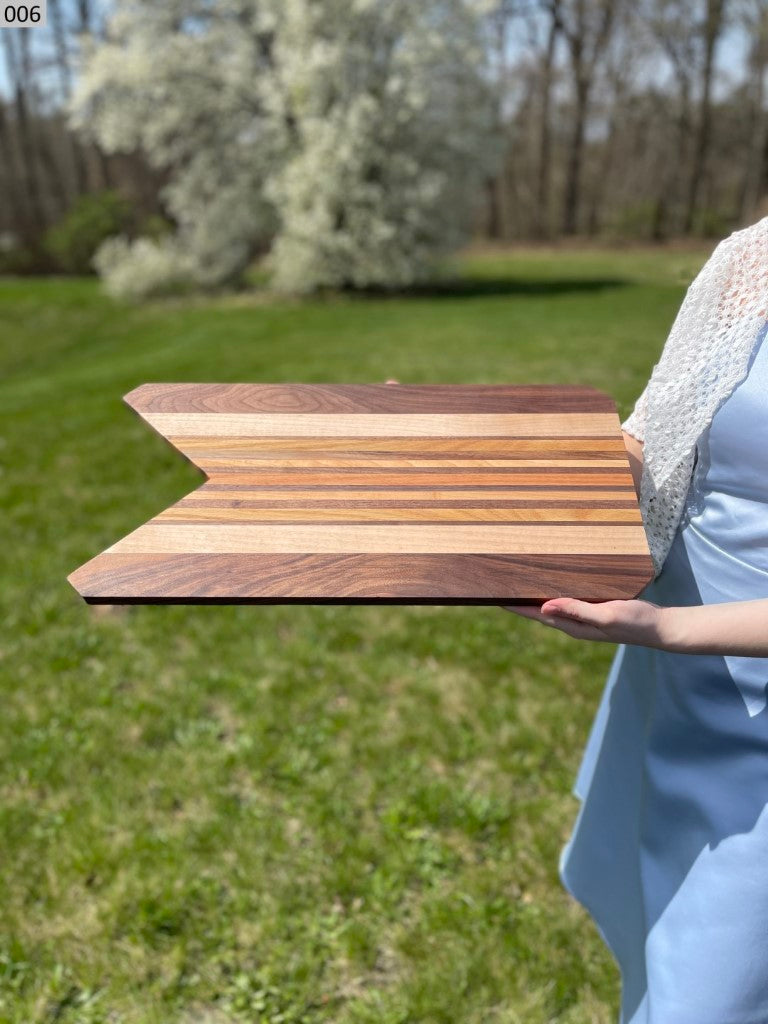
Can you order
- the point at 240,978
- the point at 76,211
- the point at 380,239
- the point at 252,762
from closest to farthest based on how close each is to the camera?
the point at 240,978
the point at 252,762
the point at 380,239
the point at 76,211

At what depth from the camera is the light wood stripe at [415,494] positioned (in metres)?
1.40

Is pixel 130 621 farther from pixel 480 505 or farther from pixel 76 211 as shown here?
pixel 76 211

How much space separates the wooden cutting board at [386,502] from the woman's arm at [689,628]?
Answer: 0.08m

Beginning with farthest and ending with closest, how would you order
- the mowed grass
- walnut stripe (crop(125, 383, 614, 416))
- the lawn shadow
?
the lawn shadow → the mowed grass → walnut stripe (crop(125, 383, 614, 416))

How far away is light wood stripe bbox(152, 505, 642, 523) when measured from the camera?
1355 millimetres

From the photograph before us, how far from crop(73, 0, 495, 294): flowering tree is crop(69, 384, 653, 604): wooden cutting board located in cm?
1505

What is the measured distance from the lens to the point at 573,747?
136 inches

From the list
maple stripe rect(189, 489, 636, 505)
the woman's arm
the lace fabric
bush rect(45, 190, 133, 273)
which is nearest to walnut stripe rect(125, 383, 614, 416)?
the lace fabric

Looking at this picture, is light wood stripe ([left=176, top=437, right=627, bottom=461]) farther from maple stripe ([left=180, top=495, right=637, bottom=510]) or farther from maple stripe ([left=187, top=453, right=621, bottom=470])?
maple stripe ([left=180, top=495, right=637, bottom=510])

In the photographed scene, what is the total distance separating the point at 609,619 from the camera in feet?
4.20

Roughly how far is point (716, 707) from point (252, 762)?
2.22m


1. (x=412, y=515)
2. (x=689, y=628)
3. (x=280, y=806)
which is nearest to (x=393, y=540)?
(x=412, y=515)

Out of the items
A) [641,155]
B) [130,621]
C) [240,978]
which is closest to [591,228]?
A: [641,155]

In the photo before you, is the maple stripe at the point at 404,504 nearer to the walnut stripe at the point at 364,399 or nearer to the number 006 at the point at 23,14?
the walnut stripe at the point at 364,399
